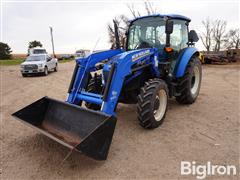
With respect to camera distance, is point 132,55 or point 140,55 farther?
point 140,55

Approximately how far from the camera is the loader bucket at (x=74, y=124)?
10.1ft

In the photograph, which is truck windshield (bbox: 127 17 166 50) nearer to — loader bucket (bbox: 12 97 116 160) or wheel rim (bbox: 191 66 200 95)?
wheel rim (bbox: 191 66 200 95)

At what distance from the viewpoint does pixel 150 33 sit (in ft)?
17.6

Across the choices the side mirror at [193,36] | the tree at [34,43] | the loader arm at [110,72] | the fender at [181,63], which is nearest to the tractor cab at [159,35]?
the fender at [181,63]

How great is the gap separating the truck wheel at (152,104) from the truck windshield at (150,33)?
1290 mm

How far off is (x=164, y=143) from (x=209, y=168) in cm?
92

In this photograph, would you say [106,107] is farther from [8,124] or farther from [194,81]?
[194,81]

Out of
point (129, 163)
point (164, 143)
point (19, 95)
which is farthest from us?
point (19, 95)

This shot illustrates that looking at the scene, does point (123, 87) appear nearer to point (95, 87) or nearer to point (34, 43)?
point (95, 87)

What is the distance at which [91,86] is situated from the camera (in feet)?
16.2

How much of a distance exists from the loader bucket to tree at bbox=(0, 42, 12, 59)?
52.9m

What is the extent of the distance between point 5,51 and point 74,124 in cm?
5487

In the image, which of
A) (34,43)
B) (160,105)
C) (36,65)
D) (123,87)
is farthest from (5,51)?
(160,105)

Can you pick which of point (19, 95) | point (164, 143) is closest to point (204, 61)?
point (19, 95)
